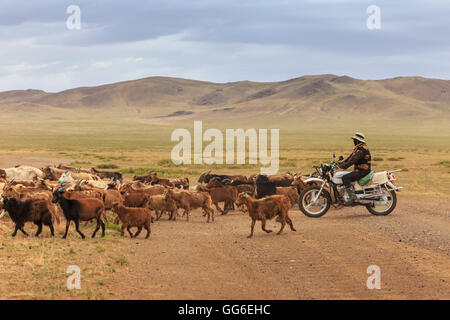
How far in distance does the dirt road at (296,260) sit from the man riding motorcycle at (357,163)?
0.89 metres

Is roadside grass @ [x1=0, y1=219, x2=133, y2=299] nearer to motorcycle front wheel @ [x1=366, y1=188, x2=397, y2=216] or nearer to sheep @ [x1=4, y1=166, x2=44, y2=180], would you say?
motorcycle front wheel @ [x1=366, y1=188, x2=397, y2=216]

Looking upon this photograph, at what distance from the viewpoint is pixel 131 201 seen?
43.3 feet

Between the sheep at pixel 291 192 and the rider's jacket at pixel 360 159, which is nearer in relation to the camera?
the rider's jacket at pixel 360 159

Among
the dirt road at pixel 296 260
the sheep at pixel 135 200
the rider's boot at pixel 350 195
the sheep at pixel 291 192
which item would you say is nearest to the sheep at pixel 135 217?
the dirt road at pixel 296 260

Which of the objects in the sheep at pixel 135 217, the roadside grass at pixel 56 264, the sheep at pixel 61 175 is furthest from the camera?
the sheep at pixel 61 175

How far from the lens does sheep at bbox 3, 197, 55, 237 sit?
35.0 ft

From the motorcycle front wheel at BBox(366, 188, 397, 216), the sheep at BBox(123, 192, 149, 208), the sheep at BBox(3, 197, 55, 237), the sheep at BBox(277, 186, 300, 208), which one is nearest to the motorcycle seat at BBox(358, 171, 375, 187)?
the motorcycle front wheel at BBox(366, 188, 397, 216)

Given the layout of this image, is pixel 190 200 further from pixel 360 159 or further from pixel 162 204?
pixel 360 159

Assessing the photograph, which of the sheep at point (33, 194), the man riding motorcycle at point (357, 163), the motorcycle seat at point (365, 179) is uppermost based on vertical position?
the man riding motorcycle at point (357, 163)

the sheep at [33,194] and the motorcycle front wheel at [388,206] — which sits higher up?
the sheep at [33,194]

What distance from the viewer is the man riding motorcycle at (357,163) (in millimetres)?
13352

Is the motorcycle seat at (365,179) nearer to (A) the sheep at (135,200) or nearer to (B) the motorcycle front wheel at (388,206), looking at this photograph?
(B) the motorcycle front wheel at (388,206)

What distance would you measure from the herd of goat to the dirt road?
1.59 ft
